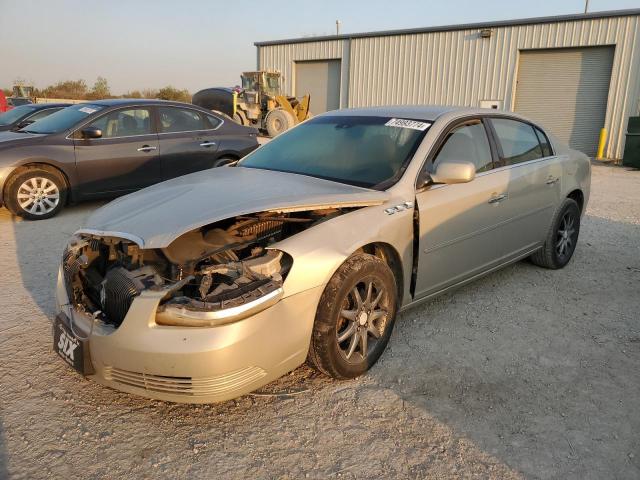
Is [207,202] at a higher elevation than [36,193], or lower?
higher

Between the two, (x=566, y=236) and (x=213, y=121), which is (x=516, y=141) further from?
(x=213, y=121)

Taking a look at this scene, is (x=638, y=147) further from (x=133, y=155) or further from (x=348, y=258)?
(x=348, y=258)

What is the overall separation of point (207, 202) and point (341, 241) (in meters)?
0.77

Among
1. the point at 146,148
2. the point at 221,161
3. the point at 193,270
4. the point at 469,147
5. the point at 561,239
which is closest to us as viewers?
the point at 193,270

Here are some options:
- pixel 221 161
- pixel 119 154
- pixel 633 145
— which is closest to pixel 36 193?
pixel 119 154

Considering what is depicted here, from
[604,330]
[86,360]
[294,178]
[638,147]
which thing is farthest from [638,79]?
[86,360]

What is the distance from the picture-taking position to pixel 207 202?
2.92 meters

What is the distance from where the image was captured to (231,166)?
4234 mm

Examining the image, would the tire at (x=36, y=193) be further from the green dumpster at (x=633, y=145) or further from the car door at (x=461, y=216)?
the green dumpster at (x=633, y=145)

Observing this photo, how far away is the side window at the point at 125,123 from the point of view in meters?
7.15

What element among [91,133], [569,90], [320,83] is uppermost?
[320,83]

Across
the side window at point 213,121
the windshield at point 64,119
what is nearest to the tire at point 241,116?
the side window at point 213,121

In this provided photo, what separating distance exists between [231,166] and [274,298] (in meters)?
2.00

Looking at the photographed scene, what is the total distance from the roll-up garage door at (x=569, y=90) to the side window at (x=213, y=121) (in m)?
14.1
